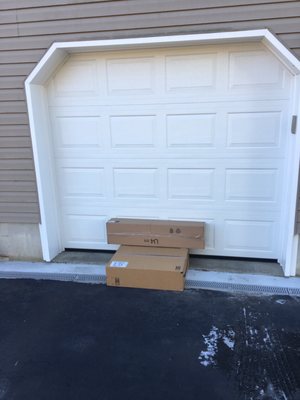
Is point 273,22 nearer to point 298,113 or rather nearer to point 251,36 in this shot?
point 251,36

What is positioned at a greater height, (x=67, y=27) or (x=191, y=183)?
(x=67, y=27)

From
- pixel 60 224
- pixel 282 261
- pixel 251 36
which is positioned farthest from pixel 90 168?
pixel 282 261

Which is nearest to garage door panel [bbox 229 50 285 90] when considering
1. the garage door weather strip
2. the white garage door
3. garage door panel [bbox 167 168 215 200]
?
the white garage door

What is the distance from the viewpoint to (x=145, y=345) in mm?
2174

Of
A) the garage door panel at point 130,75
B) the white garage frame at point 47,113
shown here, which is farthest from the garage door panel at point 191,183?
the garage door panel at point 130,75

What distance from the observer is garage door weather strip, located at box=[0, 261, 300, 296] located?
9.10ft

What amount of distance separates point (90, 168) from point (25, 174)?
621 millimetres

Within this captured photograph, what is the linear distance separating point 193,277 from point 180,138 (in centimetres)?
128

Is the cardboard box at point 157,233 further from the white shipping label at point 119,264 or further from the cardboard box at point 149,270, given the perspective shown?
the white shipping label at point 119,264

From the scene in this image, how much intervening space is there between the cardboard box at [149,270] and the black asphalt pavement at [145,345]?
0.08 m

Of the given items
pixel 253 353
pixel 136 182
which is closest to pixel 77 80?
pixel 136 182

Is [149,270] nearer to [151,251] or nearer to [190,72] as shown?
[151,251]

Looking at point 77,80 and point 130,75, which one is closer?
point 130,75

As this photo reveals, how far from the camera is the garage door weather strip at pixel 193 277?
277 cm
